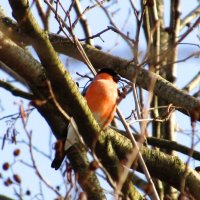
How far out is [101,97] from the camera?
4.72m

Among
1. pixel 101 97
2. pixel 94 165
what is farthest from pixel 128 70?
pixel 94 165

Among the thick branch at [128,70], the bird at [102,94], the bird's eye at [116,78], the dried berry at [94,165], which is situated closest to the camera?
the dried berry at [94,165]

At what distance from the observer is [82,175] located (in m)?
3.77

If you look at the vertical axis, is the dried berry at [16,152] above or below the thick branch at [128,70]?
below

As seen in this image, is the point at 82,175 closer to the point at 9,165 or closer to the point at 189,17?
the point at 9,165

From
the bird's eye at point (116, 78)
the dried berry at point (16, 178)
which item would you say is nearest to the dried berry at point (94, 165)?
the dried berry at point (16, 178)

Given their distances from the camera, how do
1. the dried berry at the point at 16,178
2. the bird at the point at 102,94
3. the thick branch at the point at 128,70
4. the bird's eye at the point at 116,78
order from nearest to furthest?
the dried berry at the point at 16,178, the thick branch at the point at 128,70, the bird's eye at the point at 116,78, the bird at the point at 102,94

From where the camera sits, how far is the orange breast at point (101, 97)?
182 inches

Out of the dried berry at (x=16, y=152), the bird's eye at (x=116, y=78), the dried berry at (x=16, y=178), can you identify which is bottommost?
the dried berry at (x=16, y=178)

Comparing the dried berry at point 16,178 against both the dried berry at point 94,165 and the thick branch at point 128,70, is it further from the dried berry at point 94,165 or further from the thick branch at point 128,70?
the thick branch at point 128,70

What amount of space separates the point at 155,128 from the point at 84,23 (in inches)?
55.7

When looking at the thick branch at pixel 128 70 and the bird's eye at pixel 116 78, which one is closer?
the thick branch at pixel 128 70

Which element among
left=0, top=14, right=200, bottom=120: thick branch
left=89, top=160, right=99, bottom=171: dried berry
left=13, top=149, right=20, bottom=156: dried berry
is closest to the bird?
left=0, top=14, right=200, bottom=120: thick branch

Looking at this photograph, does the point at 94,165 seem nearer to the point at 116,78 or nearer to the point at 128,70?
the point at 128,70
